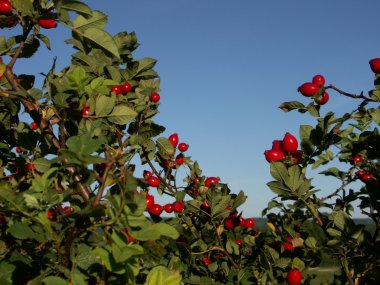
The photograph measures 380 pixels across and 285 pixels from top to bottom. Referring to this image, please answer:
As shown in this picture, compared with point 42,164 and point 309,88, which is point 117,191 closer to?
point 42,164

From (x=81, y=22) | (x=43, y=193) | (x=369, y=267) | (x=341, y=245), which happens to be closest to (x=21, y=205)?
(x=43, y=193)

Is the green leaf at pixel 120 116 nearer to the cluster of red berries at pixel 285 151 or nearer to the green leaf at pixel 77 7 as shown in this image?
the green leaf at pixel 77 7

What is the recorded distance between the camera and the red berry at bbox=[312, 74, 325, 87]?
7.86ft

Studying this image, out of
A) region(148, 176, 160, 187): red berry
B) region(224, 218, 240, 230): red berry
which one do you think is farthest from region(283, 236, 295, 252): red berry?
region(148, 176, 160, 187): red berry

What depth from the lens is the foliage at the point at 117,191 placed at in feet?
3.72

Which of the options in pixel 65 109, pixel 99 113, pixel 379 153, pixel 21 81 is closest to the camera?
pixel 65 109

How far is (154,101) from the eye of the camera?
10.1 feet

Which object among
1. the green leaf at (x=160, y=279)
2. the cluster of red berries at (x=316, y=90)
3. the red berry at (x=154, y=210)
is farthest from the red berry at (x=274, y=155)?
the green leaf at (x=160, y=279)

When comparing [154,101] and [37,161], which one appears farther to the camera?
[154,101]

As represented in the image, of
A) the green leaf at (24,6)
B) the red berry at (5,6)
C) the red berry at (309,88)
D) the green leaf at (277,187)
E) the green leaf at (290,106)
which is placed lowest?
the green leaf at (277,187)

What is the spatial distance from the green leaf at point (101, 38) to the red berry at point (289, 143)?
3.28 feet

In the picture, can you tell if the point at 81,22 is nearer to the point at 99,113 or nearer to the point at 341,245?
the point at 99,113

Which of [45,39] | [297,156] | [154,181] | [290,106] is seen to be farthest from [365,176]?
[45,39]

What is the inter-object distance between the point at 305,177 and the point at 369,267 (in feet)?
1.90
